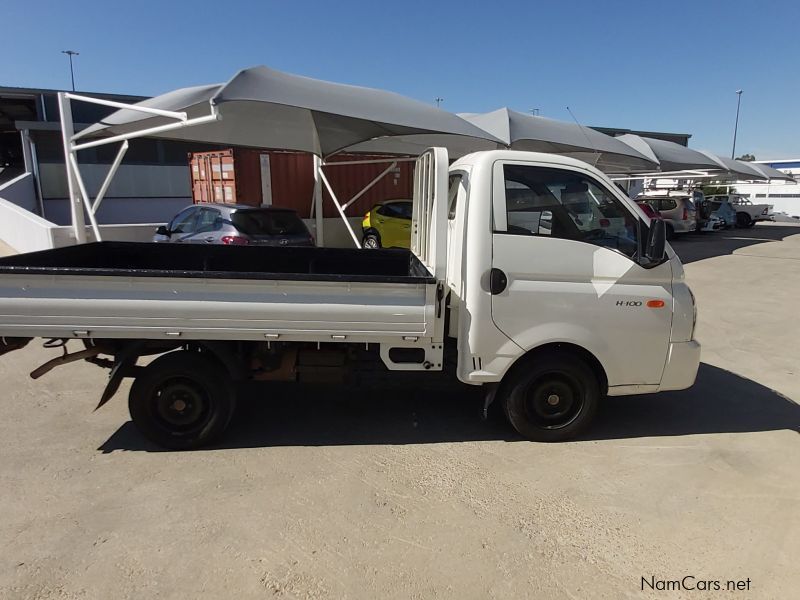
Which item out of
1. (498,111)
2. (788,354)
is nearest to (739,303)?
(788,354)

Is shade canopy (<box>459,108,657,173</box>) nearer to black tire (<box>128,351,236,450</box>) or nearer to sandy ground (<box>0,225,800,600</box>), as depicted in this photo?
sandy ground (<box>0,225,800,600</box>)

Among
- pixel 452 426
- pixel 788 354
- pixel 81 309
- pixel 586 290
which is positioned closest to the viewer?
pixel 81 309

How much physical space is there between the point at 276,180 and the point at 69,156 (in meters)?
6.88

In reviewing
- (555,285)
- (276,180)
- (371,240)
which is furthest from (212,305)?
(276,180)

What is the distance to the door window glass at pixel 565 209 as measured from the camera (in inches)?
151

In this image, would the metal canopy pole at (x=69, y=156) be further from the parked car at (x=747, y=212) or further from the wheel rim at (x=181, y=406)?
the parked car at (x=747, y=212)

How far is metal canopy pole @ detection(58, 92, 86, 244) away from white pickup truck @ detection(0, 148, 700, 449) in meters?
5.39

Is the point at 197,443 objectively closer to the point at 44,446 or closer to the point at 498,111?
the point at 44,446

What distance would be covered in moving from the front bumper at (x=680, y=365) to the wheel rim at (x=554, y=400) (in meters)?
0.70

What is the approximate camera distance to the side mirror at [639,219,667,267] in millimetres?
3674

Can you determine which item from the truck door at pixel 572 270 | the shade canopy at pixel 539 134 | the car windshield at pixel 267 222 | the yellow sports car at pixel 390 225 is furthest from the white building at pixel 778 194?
the truck door at pixel 572 270

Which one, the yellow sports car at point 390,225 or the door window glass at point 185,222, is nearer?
the door window glass at point 185,222

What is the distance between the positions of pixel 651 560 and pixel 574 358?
4.94 ft

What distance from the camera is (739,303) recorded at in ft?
32.3
